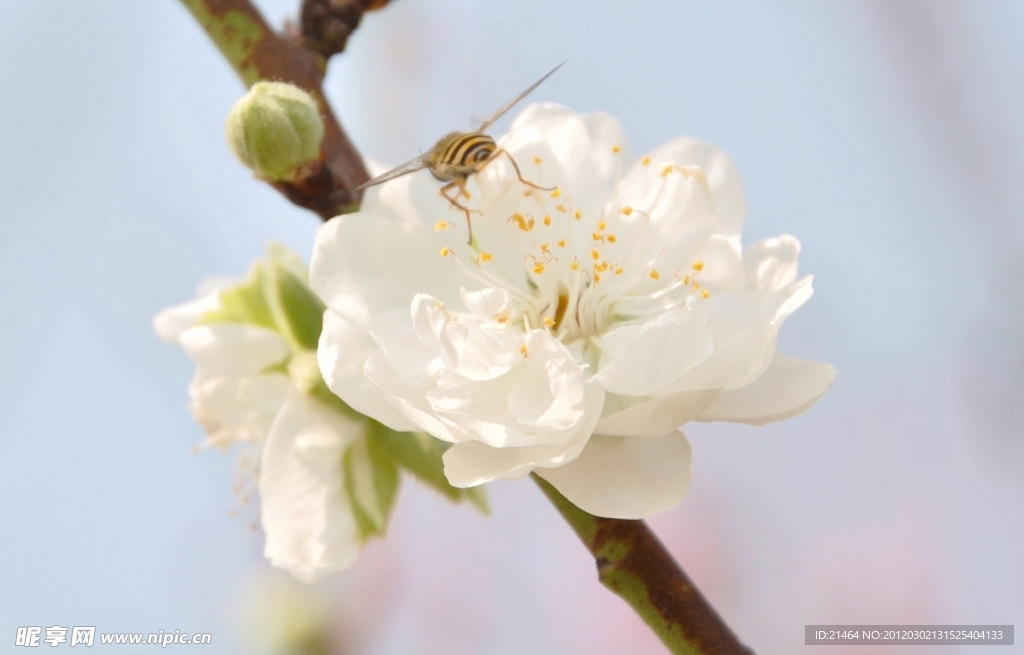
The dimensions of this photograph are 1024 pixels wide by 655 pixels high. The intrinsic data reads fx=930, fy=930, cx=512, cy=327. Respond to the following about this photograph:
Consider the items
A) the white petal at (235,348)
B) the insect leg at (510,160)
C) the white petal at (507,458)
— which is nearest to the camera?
the white petal at (507,458)

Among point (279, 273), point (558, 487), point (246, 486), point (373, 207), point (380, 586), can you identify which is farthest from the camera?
point (380, 586)

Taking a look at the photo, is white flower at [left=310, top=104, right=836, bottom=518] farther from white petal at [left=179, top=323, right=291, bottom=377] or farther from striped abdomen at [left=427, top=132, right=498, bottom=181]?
white petal at [left=179, top=323, right=291, bottom=377]

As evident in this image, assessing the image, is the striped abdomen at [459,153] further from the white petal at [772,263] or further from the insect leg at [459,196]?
the white petal at [772,263]

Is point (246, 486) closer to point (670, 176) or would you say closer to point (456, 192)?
point (456, 192)

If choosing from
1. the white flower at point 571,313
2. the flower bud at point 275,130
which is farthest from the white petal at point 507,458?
the flower bud at point 275,130

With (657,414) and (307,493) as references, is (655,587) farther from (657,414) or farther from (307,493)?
(307,493)

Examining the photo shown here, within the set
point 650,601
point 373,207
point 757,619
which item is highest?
point 373,207

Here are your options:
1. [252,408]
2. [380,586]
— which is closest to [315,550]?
[252,408]

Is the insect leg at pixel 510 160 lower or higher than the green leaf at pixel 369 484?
higher

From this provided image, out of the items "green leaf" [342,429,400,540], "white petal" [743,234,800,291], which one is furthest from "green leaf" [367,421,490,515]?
"white petal" [743,234,800,291]
